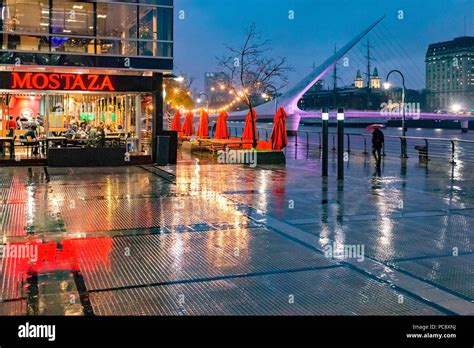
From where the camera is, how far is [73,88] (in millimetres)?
21109

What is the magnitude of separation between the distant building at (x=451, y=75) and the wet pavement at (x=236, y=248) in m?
131

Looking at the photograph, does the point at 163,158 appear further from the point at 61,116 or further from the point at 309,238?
the point at 309,238

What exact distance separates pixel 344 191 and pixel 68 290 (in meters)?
9.11

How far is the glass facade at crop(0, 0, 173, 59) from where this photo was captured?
798 inches

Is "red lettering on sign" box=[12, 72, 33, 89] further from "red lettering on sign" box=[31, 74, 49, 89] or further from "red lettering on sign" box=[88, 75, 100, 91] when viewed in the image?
"red lettering on sign" box=[88, 75, 100, 91]

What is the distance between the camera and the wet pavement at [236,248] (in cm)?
586

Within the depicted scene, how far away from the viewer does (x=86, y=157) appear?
20406 millimetres

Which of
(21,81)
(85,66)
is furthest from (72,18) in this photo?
(21,81)

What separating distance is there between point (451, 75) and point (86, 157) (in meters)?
134

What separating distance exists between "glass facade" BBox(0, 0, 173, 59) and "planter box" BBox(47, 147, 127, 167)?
3.42 meters

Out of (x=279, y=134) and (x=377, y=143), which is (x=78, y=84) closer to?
(x=279, y=134)

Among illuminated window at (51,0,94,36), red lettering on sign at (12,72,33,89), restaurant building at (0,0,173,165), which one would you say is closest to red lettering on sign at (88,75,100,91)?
restaurant building at (0,0,173,165)

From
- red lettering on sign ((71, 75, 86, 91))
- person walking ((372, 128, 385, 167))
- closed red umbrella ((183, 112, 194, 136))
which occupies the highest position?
red lettering on sign ((71, 75, 86, 91))

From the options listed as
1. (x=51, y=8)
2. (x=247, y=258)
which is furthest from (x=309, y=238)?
(x=51, y=8)
